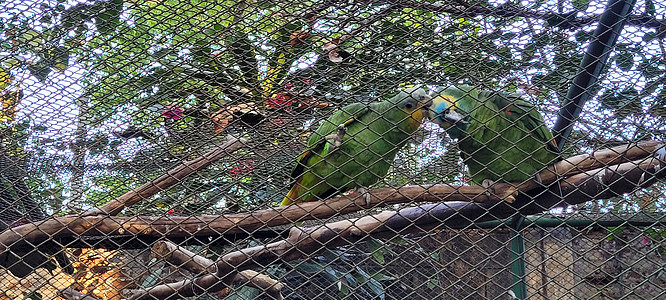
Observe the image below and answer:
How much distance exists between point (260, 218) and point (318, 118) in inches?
20.9

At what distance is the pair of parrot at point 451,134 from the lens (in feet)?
6.03

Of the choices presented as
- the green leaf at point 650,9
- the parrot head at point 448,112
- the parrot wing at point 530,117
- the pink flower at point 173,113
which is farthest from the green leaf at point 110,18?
the green leaf at point 650,9

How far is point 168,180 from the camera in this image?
2.10 meters

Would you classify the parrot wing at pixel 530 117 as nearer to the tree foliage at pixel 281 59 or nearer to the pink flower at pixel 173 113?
the tree foliage at pixel 281 59

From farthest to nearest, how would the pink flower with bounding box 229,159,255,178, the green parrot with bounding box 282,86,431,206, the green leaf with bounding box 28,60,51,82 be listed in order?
the pink flower with bounding box 229,159,255,178 → the green parrot with bounding box 282,86,431,206 → the green leaf with bounding box 28,60,51,82

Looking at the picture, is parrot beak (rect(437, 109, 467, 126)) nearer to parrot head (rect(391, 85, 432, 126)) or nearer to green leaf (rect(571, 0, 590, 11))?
parrot head (rect(391, 85, 432, 126))

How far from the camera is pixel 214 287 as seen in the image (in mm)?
2062

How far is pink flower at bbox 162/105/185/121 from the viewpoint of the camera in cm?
169

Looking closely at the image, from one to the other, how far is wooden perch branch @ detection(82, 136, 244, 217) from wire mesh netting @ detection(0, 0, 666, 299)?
0.02m

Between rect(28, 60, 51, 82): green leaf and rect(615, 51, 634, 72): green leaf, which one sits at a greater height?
rect(28, 60, 51, 82): green leaf

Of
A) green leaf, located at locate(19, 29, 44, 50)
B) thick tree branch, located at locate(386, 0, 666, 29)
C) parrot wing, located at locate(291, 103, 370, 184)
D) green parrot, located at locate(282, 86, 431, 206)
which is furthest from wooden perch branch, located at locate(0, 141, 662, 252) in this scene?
green leaf, located at locate(19, 29, 44, 50)

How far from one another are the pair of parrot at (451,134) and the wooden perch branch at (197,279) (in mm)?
533

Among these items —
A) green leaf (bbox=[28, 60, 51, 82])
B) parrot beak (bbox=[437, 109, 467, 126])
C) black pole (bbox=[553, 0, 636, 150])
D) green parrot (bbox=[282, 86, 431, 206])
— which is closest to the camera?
black pole (bbox=[553, 0, 636, 150])

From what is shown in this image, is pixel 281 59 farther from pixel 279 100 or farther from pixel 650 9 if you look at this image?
pixel 650 9
